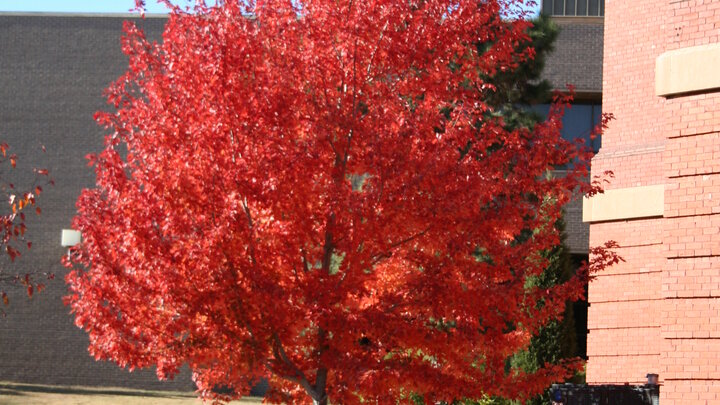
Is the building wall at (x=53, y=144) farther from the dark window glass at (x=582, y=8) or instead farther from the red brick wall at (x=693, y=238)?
the red brick wall at (x=693, y=238)

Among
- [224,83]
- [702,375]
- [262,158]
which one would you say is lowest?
[702,375]

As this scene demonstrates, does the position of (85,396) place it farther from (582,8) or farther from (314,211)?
(314,211)

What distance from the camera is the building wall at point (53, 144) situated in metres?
36.1

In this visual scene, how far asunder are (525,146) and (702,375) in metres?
3.36

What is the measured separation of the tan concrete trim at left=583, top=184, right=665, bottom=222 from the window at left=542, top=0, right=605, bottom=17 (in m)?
17.0

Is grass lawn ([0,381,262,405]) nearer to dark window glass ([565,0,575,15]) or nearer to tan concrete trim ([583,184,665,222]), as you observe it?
dark window glass ([565,0,575,15])

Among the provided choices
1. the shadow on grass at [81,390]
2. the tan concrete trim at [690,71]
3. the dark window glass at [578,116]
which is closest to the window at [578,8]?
the dark window glass at [578,116]

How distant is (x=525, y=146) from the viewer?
12945mm

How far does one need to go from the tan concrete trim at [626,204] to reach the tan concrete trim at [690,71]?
517cm

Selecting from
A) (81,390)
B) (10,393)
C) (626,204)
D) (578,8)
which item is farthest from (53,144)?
(626,204)

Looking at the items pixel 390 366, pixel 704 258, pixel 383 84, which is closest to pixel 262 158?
pixel 383 84

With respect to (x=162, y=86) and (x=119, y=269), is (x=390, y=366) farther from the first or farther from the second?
(x=162, y=86)

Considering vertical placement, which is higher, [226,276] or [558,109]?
[558,109]

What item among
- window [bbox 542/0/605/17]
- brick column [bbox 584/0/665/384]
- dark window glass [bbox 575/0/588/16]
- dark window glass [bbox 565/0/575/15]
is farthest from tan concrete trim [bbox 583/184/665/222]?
dark window glass [bbox 565/0/575/15]
